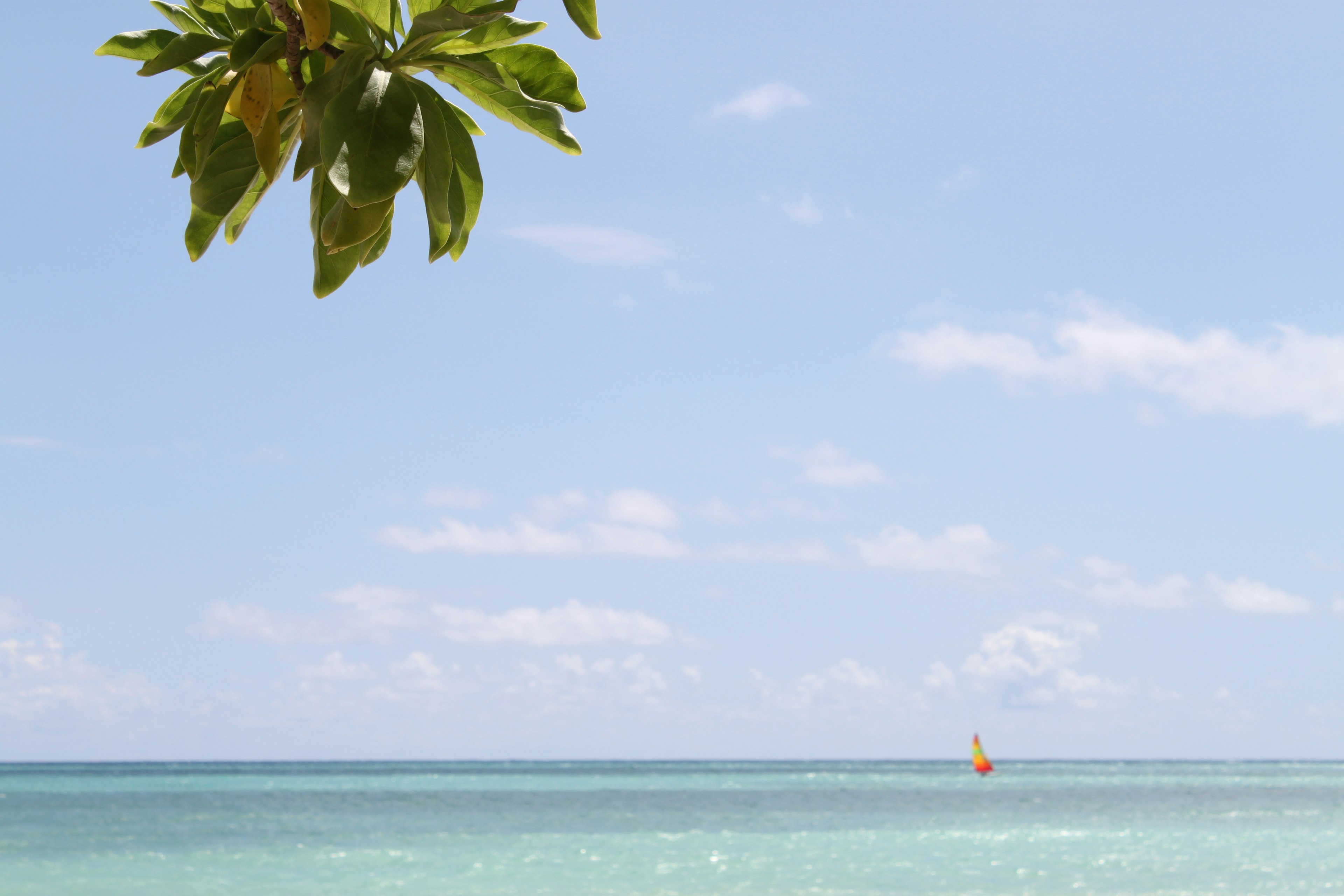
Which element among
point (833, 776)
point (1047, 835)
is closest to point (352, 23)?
point (1047, 835)

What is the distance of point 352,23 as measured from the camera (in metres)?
0.89

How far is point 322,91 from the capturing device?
821mm

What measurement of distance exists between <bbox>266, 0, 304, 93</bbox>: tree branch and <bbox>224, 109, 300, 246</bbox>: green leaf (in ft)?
0.18

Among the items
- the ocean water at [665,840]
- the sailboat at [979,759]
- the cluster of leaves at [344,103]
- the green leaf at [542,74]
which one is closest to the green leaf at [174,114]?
the cluster of leaves at [344,103]

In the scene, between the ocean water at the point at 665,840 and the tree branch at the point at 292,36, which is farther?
the ocean water at the point at 665,840

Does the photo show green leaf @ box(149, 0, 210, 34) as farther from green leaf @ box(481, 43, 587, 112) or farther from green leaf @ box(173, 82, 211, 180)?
green leaf @ box(481, 43, 587, 112)

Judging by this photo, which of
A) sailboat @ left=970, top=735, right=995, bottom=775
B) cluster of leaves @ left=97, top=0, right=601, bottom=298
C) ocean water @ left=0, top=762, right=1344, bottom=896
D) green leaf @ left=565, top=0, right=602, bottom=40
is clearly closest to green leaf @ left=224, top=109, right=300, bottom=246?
cluster of leaves @ left=97, top=0, right=601, bottom=298

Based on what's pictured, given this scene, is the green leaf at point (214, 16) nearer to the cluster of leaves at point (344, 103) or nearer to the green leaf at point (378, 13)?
the cluster of leaves at point (344, 103)

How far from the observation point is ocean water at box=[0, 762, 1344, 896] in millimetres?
13516

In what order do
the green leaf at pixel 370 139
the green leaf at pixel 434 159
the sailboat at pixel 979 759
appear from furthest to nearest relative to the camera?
the sailboat at pixel 979 759 < the green leaf at pixel 434 159 < the green leaf at pixel 370 139

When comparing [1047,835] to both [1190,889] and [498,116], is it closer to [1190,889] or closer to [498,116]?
[1190,889]

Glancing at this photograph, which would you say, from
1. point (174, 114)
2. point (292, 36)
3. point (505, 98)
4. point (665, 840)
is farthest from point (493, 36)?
point (665, 840)

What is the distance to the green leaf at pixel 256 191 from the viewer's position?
0.95 m

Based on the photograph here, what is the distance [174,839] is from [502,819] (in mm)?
6539
